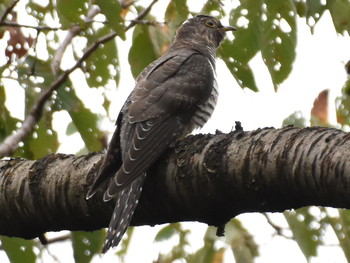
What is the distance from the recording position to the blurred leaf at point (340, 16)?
253 cm

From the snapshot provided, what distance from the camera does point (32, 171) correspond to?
2936 mm

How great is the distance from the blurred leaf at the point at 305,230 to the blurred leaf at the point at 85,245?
2.48 feet

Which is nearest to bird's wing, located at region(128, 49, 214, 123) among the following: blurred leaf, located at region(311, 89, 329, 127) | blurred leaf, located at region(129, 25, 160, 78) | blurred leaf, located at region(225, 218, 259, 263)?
blurred leaf, located at region(129, 25, 160, 78)

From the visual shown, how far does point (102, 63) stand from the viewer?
3674 mm

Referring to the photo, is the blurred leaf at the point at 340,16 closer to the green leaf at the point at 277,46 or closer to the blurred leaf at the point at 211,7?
the green leaf at the point at 277,46

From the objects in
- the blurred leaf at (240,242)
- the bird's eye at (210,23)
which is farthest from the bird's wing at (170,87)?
the bird's eye at (210,23)

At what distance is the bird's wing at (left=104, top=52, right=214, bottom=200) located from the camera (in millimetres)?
3098

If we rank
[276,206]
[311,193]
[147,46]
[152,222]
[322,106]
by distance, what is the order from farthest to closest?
[147,46] < [322,106] < [152,222] < [276,206] < [311,193]

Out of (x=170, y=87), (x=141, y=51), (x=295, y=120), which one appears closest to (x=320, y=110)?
(x=295, y=120)

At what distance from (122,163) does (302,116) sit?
81 centimetres

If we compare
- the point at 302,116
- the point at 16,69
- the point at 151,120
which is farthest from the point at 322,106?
the point at 16,69

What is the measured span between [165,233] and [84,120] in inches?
27.4

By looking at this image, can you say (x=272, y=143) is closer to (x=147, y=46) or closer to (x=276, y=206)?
(x=276, y=206)

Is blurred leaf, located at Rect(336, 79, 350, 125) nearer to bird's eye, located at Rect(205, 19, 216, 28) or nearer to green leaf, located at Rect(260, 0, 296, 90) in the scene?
green leaf, located at Rect(260, 0, 296, 90)
